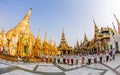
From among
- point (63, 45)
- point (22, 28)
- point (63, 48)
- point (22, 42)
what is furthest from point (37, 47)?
point (63, 45)

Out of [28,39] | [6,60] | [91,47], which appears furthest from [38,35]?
[91,47]

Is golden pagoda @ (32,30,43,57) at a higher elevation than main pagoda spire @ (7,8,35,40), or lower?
lower

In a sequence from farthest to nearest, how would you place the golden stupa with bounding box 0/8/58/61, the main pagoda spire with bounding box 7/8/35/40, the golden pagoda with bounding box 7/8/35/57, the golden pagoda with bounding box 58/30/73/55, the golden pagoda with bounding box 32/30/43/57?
the golden pagoda with bounding box 58/30/73/55
the golden pagoda with bounding box 32/30/43/57
the main pagoda spire with bounding box 7/8/35/40
the golden pagoda with bounding box 7/8/35/57
the golden stupa with bounding box 0/8/58/61

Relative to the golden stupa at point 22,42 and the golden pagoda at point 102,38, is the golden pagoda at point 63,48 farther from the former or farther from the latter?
the golden stupa at point 22,42

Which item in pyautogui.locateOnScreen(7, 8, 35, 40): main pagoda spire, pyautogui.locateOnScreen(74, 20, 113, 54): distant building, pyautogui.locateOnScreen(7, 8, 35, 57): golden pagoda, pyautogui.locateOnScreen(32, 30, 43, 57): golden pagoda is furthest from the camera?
pyautogui.locateOnScreen(74, 20, 113, 54): distant building

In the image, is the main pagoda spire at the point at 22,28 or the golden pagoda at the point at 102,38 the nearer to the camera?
the main pagoda spire at the point at 22,28

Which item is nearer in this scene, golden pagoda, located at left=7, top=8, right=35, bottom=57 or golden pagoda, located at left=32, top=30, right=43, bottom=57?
golden pagoda, located at left=7, top=8, right=35, bottom=57

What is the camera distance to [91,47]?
4438cm

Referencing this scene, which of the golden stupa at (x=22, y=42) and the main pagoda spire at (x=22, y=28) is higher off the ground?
the main pagoda spire at (x=22, y=28)

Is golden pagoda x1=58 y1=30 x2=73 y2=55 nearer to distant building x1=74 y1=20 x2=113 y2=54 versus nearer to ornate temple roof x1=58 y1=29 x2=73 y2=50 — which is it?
ornate temple roof x1=58 y1=29 x2=73 y2=50

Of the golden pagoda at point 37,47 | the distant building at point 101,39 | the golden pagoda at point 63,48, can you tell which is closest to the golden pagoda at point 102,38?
the distant building at point 101,39

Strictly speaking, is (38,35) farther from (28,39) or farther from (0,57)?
(0,57)

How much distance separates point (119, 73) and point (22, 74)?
6.28m

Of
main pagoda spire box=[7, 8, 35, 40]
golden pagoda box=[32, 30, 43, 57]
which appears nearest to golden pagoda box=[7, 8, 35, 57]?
main pagoda spire box=[7, 8, 35, 40]
